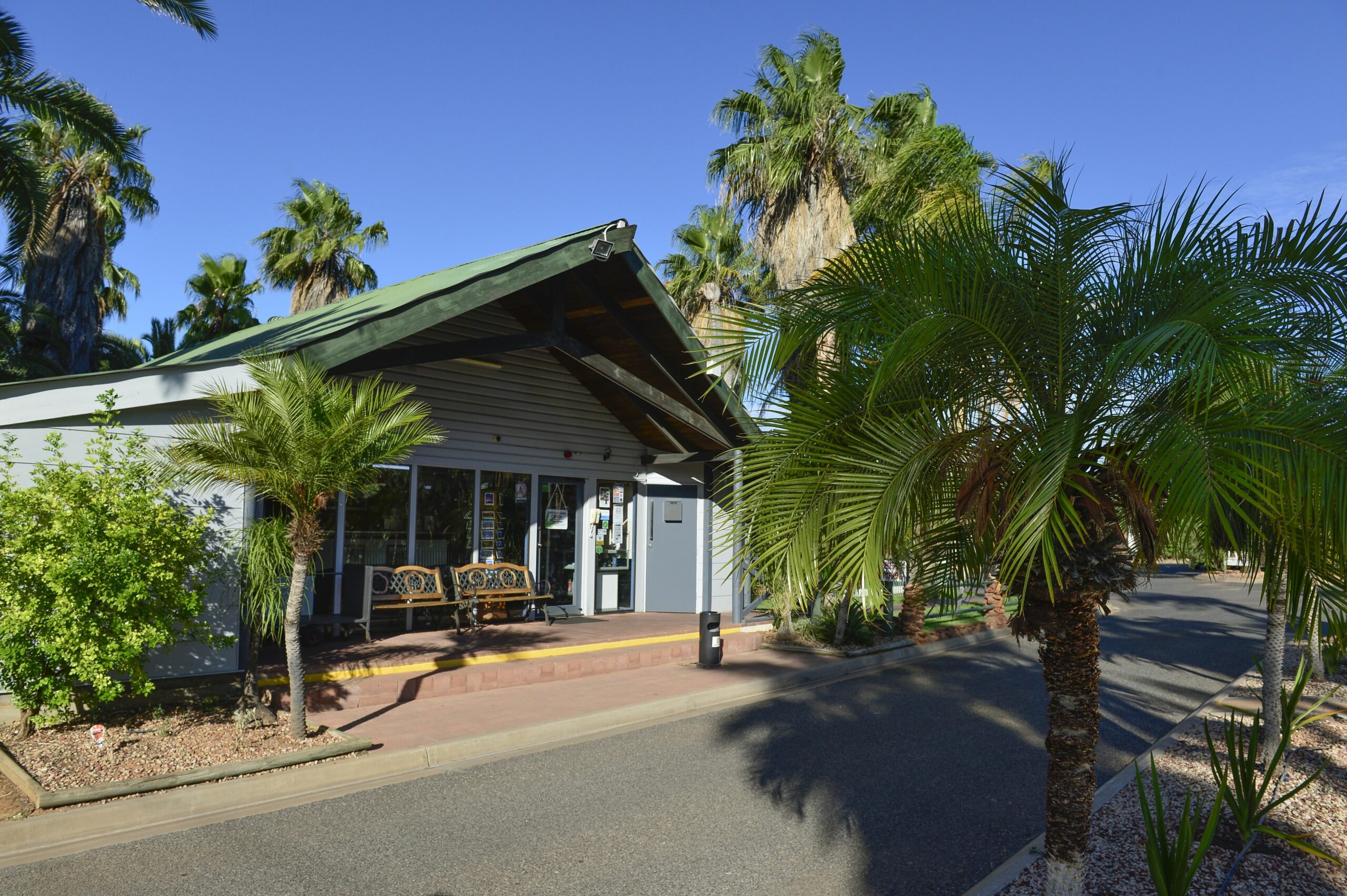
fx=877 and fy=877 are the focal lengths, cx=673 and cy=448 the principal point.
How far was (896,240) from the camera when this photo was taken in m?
4.47

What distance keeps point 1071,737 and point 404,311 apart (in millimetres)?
7623

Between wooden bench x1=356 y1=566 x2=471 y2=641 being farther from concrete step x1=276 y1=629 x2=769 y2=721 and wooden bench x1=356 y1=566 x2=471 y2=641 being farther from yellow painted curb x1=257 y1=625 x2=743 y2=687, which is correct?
concrete step x1=276 y1=629 x2=769 y2=721

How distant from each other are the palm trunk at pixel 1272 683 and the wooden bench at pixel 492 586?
9191 mm

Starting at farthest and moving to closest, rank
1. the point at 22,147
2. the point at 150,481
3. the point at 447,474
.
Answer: the point at 447,474
the point at 22,147
the point at 150,481

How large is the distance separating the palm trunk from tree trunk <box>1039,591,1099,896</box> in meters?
3.46

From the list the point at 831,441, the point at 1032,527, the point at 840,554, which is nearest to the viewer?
the point at 1032,527

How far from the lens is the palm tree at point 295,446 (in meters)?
7.13

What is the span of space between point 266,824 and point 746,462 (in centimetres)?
413

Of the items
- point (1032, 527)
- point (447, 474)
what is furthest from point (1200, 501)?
point (447, 474)

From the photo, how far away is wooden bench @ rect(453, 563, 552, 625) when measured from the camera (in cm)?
1269

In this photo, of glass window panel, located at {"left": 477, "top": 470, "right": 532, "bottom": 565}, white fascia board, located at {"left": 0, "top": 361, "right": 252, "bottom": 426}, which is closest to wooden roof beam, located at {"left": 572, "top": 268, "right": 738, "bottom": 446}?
glass window panel, located at {"left": 477, "top": 470, "right": 532, "bottom": 565}

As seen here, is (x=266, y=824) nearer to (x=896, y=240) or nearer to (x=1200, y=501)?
(x=896, y=240)

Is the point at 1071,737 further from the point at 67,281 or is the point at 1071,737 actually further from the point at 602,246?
the point at 67,281

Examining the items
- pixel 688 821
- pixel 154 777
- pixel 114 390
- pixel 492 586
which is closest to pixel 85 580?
pixel 154 777
